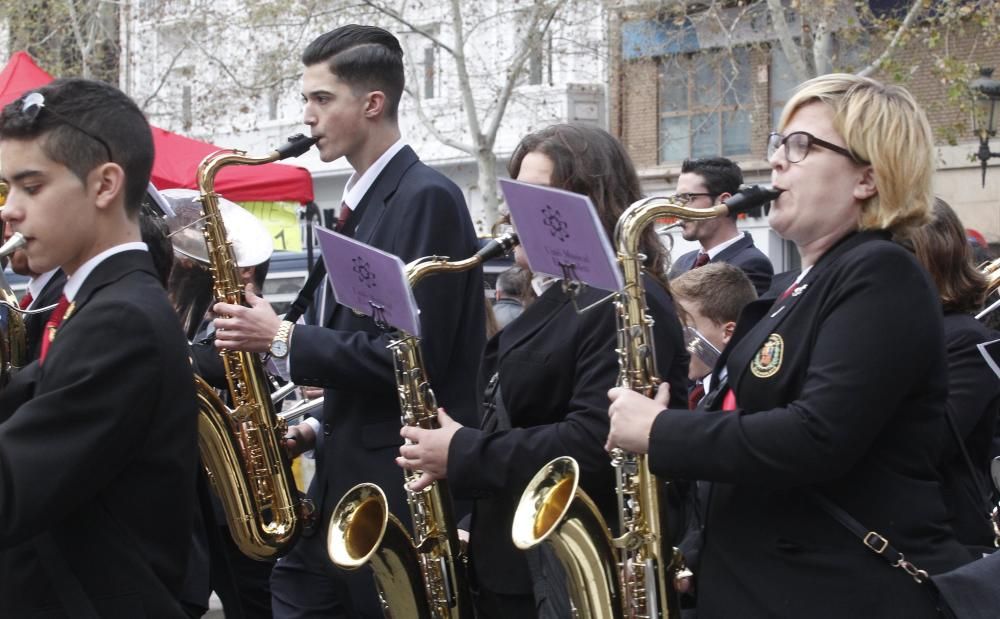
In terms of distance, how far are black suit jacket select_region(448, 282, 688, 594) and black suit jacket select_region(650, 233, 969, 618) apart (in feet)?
1.88

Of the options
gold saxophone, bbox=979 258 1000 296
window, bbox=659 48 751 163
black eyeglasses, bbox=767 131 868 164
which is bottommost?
window, bbox=659 48 751 163

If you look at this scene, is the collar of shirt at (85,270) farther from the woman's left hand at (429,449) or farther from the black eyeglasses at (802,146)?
the black eyeglasses at (802,146)

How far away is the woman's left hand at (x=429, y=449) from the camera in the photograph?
403cm

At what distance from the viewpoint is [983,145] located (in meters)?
16.0

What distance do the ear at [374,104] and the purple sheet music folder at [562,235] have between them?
1.29m

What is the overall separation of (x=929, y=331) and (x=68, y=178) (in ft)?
6.54

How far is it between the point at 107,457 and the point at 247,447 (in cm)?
206

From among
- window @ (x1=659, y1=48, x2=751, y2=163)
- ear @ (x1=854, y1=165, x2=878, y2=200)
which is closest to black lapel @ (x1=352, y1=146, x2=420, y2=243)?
ear @ (x1=854, y1=165, x2=878, y2=200)

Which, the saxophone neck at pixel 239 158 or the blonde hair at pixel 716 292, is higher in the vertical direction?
the saxophone neck at pixel 239 158

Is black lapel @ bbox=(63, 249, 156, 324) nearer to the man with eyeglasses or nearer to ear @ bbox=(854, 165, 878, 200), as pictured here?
ear @ bbox=(854, 165, 878, 200)

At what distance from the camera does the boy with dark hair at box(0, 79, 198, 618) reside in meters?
2.83

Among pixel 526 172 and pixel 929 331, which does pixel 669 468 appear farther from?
pixel 526 172

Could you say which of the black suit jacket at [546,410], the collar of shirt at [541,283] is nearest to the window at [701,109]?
the collar of shirt at [541,283]

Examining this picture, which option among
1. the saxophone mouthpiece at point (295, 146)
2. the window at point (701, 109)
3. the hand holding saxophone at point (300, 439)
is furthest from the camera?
the window at point (701, 109)
